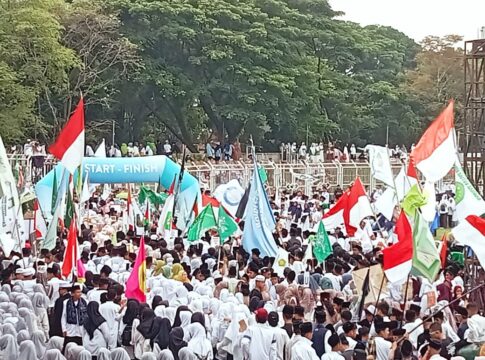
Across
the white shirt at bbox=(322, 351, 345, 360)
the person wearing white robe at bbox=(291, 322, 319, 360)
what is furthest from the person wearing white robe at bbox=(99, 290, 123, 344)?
the white shirt at bbox=(322, 351, 345, 360)

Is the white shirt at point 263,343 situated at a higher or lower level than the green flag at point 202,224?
lower

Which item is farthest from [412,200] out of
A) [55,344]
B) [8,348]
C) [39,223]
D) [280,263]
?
[39,223]

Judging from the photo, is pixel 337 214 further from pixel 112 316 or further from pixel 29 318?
pixel 29 318

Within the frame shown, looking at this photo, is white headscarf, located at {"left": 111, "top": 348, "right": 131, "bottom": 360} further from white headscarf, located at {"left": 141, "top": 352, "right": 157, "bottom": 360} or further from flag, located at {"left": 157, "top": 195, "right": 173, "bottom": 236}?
flag, located at {"left": 157, "top": 195, "right": 173, "bottom": 236}

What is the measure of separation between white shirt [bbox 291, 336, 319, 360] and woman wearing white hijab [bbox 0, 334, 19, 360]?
300 centimetres

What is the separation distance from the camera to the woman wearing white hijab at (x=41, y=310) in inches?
442

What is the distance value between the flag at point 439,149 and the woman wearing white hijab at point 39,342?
5.20 m

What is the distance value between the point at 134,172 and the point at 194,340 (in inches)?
397

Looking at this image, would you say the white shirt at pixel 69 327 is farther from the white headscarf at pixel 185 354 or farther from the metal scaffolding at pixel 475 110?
the metal scaffolding at pixel 475 110

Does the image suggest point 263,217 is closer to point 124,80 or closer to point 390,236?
point 390,236

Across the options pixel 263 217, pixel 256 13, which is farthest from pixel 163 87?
pixel 263 217

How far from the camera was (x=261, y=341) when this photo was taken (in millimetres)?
9570

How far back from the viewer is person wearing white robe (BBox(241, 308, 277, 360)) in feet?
31.4

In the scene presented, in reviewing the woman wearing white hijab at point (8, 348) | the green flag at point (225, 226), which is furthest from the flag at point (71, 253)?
the green flag at point (225, 226)
